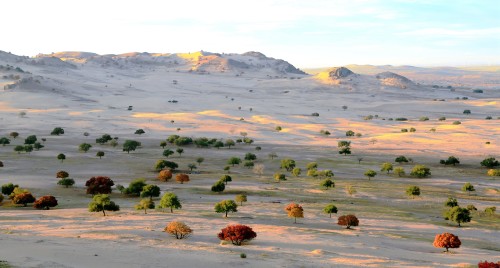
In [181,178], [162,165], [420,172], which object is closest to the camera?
[181,178]

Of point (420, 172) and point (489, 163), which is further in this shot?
point (489, 163)

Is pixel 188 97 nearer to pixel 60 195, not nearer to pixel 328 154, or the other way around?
pixel 328 154

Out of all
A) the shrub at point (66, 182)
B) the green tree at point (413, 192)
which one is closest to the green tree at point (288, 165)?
the green tree at point (413, 192)

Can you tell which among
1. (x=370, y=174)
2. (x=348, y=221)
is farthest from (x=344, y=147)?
(x=348, y=221)

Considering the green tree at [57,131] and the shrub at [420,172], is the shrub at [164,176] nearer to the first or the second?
the shrub at [420,172]

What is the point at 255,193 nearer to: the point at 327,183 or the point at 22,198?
the point at 327,183

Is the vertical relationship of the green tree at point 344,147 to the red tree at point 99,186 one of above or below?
below

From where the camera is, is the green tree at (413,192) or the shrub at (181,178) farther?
the shrub at (181,178)

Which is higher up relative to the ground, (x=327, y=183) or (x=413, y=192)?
(x=327, y=183)

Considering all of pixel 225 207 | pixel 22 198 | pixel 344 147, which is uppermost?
pixel 225 207

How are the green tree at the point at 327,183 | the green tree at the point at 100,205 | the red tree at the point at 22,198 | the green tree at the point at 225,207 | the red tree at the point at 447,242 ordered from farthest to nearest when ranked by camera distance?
1. the green tree at the point at 327,183
2. the red tree at the point at 22,198
3. the green tree at the point at 100,205
4. the green tree at the point at 225,207
5. the red tree at the point at 447,242

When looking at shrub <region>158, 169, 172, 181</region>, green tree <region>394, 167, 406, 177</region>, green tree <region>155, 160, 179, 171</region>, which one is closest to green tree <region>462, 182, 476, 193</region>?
green tree <region>394, 167, 406, 177</region>

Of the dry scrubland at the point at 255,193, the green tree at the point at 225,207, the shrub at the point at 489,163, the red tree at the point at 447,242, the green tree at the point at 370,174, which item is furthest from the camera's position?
the shrub at the point at 489,163

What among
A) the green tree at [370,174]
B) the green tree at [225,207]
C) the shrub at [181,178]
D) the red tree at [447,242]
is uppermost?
the green tree at [225,207]
